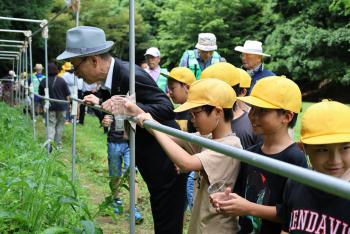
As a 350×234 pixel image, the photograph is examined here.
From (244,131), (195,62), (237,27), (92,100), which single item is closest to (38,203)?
(92,100)

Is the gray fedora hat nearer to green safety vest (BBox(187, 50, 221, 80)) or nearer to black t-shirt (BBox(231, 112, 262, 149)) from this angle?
black t-shirt (BBox(231, 112, 262, 149))

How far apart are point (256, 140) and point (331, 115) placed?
3.55 ft

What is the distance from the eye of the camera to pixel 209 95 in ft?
7.70

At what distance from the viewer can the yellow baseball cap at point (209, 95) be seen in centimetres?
234

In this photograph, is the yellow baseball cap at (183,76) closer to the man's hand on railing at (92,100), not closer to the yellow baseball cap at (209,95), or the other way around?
the man's hand on railing at (92,100)

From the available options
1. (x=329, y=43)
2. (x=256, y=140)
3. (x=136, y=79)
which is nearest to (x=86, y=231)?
(x=136, y=79)

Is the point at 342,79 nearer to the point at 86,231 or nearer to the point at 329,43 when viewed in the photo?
the point at 329,43

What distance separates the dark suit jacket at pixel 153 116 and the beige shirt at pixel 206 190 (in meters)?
0.57

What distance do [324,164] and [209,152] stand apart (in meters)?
0.64

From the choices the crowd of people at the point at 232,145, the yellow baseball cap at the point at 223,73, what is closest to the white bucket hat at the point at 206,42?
the crowd of people at the point at 232,145

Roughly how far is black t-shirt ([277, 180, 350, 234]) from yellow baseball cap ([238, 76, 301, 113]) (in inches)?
15.4

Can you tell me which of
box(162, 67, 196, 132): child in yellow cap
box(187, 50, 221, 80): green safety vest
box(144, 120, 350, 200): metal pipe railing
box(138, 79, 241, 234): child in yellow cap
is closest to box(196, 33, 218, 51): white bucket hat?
box(187, 50, 221, 80): green safety vest

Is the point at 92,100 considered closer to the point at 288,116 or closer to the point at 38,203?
the point at 38,203

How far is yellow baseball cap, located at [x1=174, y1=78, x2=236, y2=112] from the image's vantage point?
2.34 m
